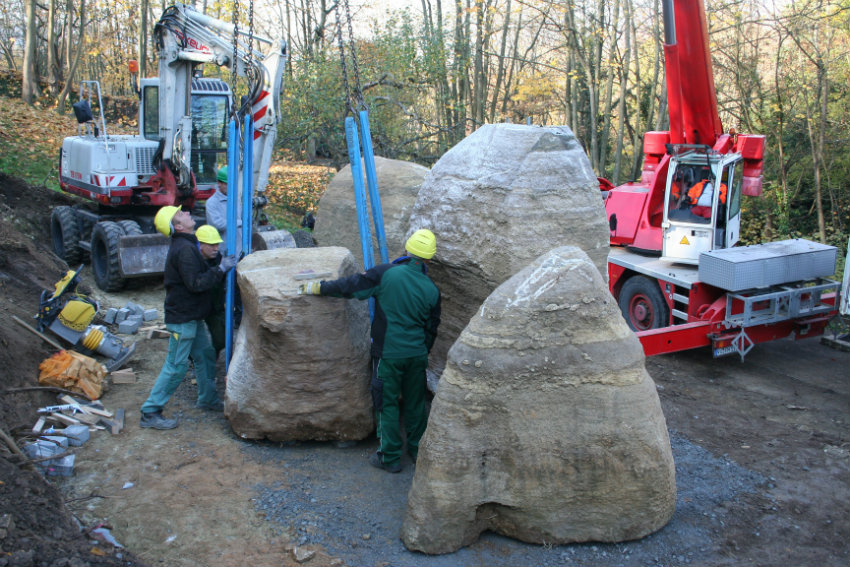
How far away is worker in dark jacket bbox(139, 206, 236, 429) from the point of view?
216 inches

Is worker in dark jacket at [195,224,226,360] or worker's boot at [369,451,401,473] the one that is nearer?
worker's boot at [369,451,401,473]

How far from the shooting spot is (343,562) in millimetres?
4043

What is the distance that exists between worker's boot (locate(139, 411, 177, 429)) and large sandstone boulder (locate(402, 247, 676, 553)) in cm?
241

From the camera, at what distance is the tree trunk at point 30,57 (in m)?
18.5

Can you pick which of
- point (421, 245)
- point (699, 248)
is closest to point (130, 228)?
point (421, 245)

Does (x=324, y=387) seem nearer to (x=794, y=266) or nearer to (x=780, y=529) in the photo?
(x=780, y=529)

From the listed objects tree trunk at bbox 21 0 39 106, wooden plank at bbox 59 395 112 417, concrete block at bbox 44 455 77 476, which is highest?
tree trunk at bbox 21 0 39 106

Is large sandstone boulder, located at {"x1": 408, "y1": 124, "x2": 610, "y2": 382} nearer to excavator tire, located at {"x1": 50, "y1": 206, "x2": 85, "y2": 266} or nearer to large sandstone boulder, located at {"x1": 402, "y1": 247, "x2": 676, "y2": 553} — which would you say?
large sandstone boulder, located at {"x1": 402, "y1": 247, "x2": 676, "y2": 553}

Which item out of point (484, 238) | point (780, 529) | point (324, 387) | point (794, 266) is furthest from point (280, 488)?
point (794, 266)

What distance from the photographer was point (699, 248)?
8.30 m

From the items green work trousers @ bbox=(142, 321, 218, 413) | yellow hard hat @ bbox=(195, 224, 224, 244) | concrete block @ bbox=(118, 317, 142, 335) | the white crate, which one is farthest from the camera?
concrete block @ bbox=(118, 317, 142, 335)

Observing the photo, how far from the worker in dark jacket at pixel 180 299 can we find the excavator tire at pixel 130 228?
4.12 metres

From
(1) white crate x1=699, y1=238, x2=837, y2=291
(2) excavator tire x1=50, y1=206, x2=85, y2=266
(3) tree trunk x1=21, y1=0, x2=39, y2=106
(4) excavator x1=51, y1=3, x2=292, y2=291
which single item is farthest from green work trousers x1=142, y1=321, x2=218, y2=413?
(3) tree trunk x1=21, y1=0, x2=39, y2=106

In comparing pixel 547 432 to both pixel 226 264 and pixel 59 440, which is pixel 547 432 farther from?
pixel 59 440
